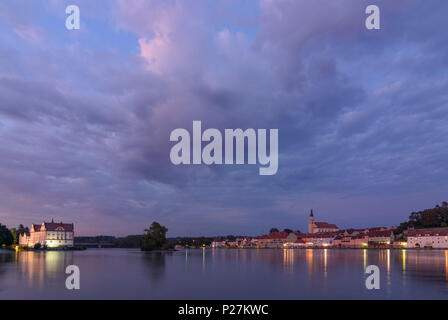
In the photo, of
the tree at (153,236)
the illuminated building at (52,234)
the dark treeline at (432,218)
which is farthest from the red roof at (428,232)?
the illuminated building at (52,234)

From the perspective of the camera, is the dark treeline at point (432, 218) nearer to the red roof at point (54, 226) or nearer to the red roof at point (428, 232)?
the red roof at point (428, 232)

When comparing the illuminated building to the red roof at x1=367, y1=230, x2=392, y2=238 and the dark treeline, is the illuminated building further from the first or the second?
the dark treeline

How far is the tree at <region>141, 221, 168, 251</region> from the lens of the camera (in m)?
118

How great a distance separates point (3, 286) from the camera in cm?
3017

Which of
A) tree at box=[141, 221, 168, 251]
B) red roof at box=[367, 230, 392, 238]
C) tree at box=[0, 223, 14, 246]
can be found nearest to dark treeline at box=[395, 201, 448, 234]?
red roof at box=[367, 230, 392, 238]

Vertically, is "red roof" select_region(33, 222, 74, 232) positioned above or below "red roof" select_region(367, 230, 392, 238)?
above

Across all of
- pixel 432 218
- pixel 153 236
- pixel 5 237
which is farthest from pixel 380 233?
pixel 5 237

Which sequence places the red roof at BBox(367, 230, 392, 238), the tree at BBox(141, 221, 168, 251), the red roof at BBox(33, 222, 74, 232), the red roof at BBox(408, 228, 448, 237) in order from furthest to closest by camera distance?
the red roof at BBox(367, 230, 392, 238) → the red roof at BBox(33, 222, 74, 232) → the red roof at BBox(408, 228, 448, 237) → the tree at BBox(141, 221, 168, 251)

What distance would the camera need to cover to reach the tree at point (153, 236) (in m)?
118
